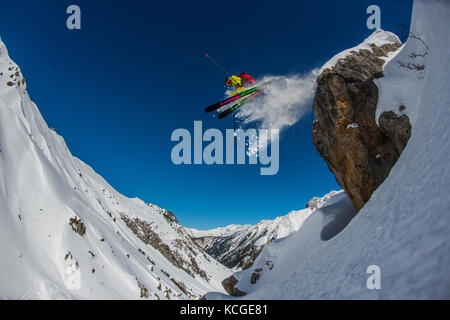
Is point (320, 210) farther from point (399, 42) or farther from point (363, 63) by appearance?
point (399, 42)

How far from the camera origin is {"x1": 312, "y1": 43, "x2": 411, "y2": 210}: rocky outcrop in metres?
14.0

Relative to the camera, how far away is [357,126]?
51.9 ft

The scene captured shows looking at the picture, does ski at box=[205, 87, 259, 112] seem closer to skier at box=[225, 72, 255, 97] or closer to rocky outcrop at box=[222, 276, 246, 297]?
skier at box=[225, 72, 255, 97]

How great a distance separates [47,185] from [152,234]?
66.2 metres

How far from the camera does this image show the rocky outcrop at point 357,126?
14.0 metres

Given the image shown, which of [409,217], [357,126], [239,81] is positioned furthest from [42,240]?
[357,126]

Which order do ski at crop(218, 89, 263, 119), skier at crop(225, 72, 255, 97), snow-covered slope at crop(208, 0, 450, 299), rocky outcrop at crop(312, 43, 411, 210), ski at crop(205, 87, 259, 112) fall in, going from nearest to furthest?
snow-covered slope at crop(208, 0, 450, 299) < rocky outcrop at crop(312, 43, 411, 210) < skier at crop(225, 72, 255, 97) < ski at crop(205, 87, 259, 112) < ski at crop(218, 89, 263, 119)

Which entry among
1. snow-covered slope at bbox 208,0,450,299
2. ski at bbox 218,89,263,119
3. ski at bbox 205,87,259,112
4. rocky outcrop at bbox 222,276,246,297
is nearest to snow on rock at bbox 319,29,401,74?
snow-covered slope at bbox 208,0,450,299

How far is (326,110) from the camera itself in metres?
17.5

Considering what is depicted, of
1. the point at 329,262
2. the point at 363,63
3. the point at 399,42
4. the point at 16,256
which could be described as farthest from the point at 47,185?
the point at 399,42

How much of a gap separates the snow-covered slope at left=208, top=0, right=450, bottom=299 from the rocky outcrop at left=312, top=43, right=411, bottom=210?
1.04 m

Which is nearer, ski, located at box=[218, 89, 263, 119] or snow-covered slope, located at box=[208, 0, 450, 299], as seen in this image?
snow-covered slope, located at box=[208, 0, 450, 299]

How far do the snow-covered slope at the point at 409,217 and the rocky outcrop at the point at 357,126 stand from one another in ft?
3.42
